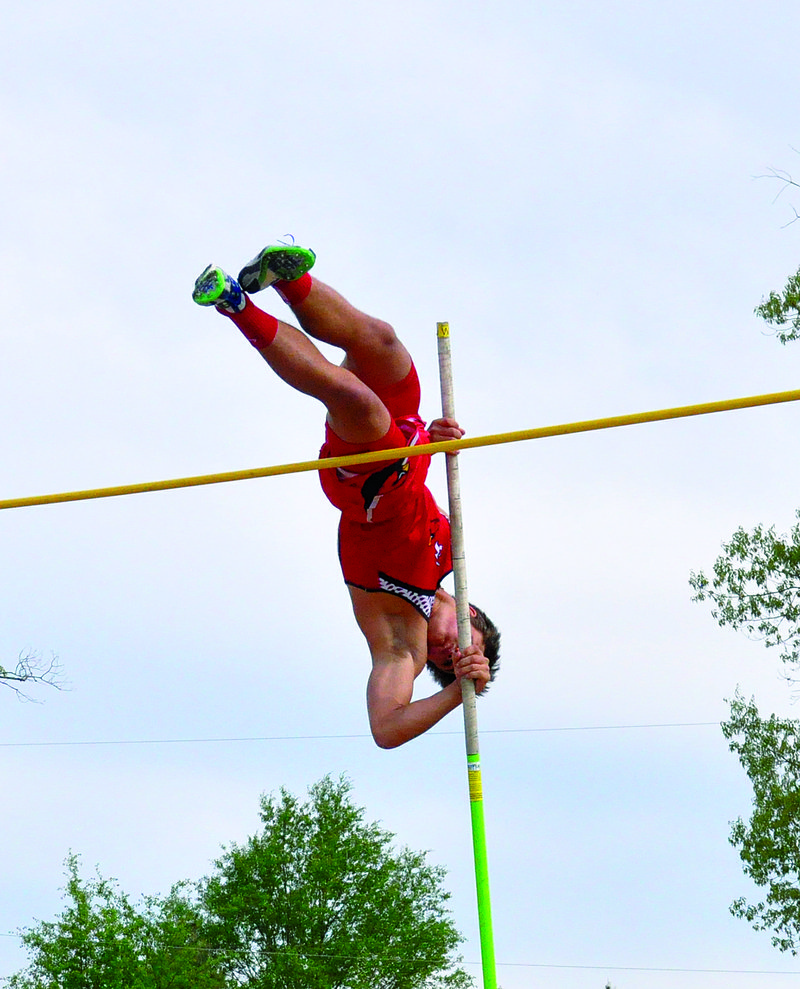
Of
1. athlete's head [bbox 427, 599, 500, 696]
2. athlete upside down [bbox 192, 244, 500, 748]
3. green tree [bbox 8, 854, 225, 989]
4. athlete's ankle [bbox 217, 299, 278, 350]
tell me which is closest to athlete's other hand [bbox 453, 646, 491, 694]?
athlete upside down [bbox 192, 244, 500, 748]

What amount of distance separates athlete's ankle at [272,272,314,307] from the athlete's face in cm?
140

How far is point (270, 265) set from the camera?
4605mm

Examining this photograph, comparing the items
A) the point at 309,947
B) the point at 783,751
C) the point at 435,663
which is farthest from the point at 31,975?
the point at 435,663

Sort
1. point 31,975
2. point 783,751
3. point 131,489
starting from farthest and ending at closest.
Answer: point 31,975 < point 783,751 < point 131,489

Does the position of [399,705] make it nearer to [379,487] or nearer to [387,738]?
[387,738]

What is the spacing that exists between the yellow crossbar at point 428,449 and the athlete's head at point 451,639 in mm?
872

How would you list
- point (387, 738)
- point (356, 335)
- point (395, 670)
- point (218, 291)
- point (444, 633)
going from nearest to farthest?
point (218, 291), point (356, 335), point (387, 738), point (395, 670), point (444, 633)

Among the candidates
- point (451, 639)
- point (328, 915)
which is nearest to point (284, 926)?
point (328, 915)

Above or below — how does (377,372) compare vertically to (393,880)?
below

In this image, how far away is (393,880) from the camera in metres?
27.0

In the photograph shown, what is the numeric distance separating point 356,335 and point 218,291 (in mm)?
604

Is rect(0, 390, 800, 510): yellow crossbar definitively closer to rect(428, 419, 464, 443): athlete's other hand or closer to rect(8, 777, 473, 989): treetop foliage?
rect(428, 419, 464, 443): athlete's other hand

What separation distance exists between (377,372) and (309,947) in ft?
74.3

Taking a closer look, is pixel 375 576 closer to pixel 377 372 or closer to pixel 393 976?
pixel 377 372
